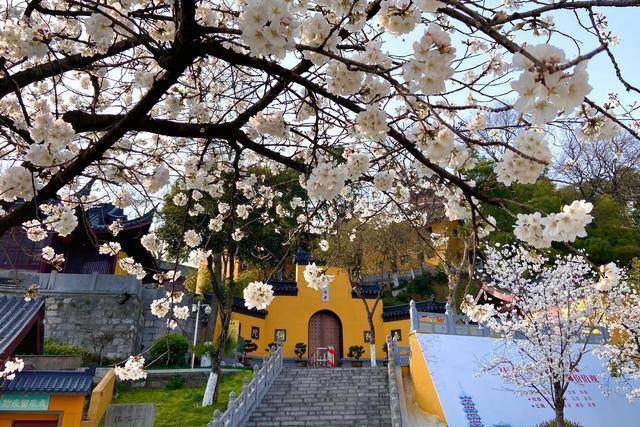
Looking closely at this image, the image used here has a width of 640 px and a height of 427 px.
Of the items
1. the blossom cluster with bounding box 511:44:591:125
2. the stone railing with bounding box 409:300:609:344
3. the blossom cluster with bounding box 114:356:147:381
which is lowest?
the blossom cluster with bounding box 114:356:147:381

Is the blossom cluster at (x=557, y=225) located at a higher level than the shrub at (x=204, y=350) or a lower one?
lower

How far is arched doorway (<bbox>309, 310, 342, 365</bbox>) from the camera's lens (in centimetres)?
2000

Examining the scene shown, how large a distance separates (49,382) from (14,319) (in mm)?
1496

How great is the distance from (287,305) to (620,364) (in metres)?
13.1

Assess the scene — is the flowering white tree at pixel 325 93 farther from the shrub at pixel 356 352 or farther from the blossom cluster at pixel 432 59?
the shrub at pixel 356 352

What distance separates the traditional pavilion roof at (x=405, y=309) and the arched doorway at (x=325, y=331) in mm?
2183

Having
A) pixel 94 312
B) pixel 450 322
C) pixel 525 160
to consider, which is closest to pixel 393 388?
pixel 450 322

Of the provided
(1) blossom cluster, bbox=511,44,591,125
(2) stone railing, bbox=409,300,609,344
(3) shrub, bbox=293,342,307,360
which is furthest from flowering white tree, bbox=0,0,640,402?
(3) shrub, bbox=293,342,307,360

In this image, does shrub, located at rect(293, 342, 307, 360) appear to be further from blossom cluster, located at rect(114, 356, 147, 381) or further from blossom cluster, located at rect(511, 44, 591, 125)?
blossom cluster, located at rect(511, 44, 591, 125)

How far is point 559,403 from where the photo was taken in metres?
9.63

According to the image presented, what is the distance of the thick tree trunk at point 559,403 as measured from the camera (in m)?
9.40

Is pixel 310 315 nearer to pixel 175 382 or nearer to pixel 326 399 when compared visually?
pixel 326 399

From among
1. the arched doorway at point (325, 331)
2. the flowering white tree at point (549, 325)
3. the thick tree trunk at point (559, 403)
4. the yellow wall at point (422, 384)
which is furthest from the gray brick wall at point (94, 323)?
the thick tree trunk at point (559, 403)

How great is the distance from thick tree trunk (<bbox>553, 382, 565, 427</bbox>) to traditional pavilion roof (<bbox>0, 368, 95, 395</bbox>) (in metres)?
9.21
